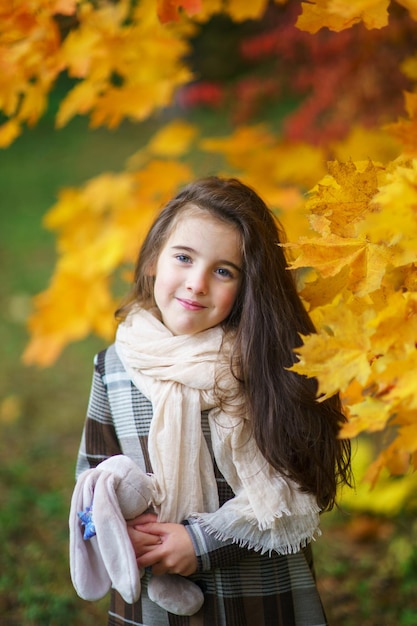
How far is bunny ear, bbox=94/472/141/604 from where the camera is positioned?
1460 mm

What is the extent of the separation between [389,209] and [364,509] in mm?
2426

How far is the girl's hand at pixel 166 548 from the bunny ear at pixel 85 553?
103 mm

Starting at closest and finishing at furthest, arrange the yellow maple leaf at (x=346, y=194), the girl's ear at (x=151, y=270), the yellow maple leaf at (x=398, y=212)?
the yellow maple leaf at (x=398, y=212) < the yellow maple leaf at (x=346, y=194) < the girl's ear at (x=151, y=270)

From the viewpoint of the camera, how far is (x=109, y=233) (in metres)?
3.02

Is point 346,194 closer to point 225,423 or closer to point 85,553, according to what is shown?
point 225,423

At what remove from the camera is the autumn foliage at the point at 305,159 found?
4.16 ft

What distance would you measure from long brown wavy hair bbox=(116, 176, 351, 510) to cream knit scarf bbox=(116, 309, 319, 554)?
4 centimetres

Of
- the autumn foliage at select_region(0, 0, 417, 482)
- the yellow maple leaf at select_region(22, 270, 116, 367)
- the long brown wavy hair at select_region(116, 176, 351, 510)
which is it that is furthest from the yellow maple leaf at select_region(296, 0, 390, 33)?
the yellow maple leaf at select_region(22, 270, 116, 367)

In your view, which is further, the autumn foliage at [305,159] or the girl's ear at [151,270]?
the girl's ear at [151,270]

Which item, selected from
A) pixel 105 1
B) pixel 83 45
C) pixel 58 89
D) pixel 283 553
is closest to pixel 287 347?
pixel 283 553

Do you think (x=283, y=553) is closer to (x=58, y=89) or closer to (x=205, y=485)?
(x=205, y=485)

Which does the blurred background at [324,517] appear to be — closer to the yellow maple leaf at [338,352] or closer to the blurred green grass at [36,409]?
the blurred green grass at [36,409]

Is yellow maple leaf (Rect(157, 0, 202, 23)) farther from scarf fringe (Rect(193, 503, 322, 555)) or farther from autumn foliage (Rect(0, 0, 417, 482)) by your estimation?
scarf fringe (Rect(193, 503, 322, 555))

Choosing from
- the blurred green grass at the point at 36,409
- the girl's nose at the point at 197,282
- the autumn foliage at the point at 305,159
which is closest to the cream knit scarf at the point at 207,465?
the girl's nose at the point at 197,282
